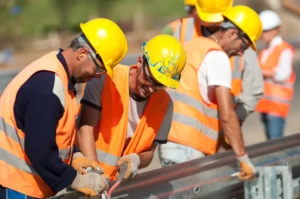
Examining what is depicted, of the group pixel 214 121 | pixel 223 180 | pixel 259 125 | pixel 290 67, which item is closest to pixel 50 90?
pixel 223 180

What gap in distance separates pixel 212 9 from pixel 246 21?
17.4 inches

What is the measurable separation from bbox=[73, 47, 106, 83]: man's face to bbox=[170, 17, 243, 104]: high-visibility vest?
2263 mm

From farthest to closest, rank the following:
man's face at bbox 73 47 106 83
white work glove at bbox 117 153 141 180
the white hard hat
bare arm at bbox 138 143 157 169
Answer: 1. the white hard hat
2. bare arm at bbox 138 143 157 169
3. white work glove at bbox 117 153 141 180
4. man's face at bbox 73 47 106 83

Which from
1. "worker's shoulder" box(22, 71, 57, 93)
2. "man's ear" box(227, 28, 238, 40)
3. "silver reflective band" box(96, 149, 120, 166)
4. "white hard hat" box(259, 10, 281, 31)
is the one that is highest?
"worker's shoulder" box(22, 71, 57, 93)

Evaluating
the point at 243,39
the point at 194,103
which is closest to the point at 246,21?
the point at 243,39

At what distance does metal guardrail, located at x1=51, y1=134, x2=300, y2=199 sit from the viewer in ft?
15.1

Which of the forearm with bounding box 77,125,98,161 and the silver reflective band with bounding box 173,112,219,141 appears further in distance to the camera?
the silver reflective band with bounding box 173,112,219,141

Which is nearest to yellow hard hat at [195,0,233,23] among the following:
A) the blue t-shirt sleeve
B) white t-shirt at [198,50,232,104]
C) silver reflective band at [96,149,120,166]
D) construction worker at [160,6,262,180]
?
construction worker at [160,6,262,180]

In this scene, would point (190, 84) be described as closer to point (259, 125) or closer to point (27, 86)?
point (27, 86)

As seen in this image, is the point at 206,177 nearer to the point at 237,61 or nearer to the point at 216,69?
the point at 216,69

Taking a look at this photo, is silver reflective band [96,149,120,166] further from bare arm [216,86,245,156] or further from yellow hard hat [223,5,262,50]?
yellow hard hat [223,5,262,50]

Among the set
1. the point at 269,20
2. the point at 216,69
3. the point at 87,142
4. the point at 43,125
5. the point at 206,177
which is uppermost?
the point at 43,125

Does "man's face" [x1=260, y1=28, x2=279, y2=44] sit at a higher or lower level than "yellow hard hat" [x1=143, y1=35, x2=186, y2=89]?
lower

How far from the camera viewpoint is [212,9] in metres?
6.25
